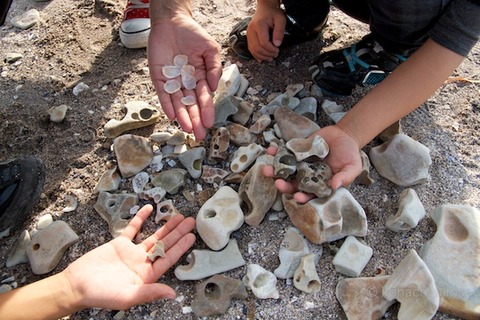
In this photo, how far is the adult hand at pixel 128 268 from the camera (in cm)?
122

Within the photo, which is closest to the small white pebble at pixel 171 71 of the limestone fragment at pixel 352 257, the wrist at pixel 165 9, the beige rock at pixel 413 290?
the wrist at pixel 165 9

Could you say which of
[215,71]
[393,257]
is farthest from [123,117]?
[393,257]

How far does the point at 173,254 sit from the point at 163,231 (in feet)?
0.30

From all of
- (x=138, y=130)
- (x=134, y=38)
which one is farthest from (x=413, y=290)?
(x=134, y=38)

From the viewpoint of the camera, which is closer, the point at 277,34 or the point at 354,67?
the point at 354,67

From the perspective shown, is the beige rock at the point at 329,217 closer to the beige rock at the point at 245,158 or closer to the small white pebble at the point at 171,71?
the beige rock at the point at 245,158

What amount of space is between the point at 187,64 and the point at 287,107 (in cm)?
40

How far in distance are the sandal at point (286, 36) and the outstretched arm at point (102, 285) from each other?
3.04 feet

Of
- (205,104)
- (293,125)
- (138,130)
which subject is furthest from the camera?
(138,130)

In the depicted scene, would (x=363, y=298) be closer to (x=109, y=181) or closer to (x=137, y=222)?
(x=137, y=222)

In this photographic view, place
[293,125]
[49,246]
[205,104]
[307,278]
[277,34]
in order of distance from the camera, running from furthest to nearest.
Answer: [277,34] → [293,125] → [205,104] → [49,246] → [307,278]

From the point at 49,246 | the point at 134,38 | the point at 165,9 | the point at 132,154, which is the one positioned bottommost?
the point at 49,246

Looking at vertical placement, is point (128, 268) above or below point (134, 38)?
below

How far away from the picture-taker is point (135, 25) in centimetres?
202
